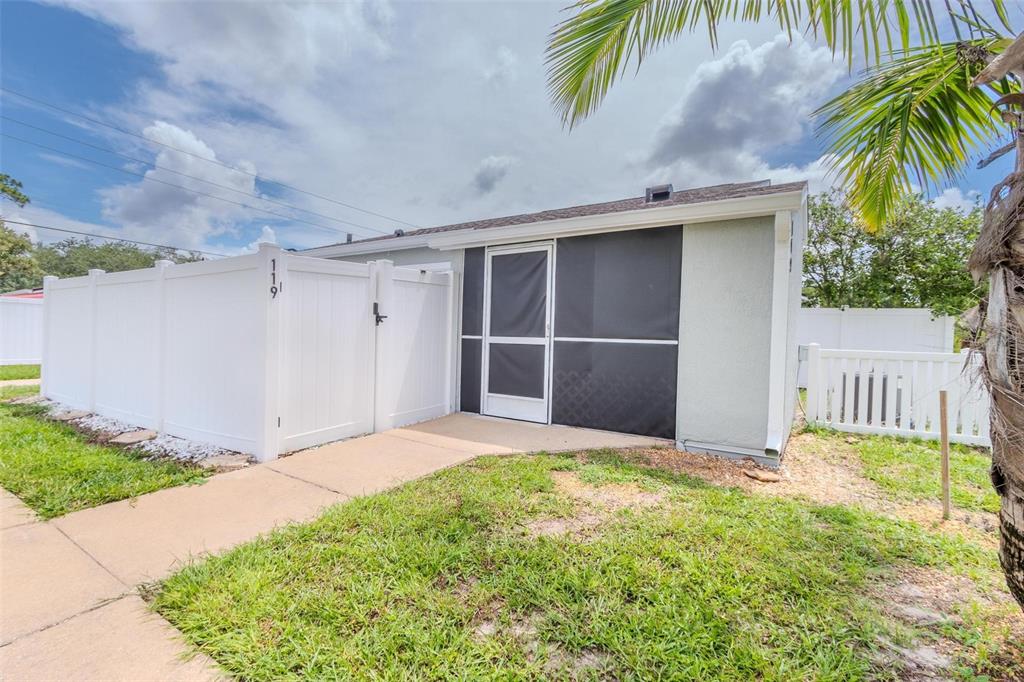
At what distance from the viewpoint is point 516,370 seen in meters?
6.11

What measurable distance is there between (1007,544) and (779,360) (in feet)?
9.02

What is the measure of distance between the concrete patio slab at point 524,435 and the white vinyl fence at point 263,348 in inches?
21.3

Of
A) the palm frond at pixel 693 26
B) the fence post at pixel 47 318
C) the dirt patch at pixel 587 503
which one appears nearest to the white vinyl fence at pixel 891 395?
the dirt patch at pixel 587 503

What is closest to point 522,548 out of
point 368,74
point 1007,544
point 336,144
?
point 1007,544

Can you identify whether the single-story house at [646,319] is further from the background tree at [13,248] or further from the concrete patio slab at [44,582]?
the background tree at [13,248]

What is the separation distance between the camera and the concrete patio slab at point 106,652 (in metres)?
1.62

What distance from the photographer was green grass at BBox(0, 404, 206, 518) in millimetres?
3225

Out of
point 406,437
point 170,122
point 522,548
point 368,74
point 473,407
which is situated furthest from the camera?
point 170,122

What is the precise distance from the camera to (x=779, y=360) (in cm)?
428

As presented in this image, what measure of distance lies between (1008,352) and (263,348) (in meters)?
4.89

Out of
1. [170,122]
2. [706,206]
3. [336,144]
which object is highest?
[170,122]

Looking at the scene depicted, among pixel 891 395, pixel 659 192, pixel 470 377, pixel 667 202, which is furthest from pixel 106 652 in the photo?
pixel 659 192

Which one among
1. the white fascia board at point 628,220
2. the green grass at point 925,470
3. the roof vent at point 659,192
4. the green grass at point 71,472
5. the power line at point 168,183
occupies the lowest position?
the green grass at point 71,472

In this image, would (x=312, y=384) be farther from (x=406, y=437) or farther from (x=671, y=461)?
(x=671, y=461)
